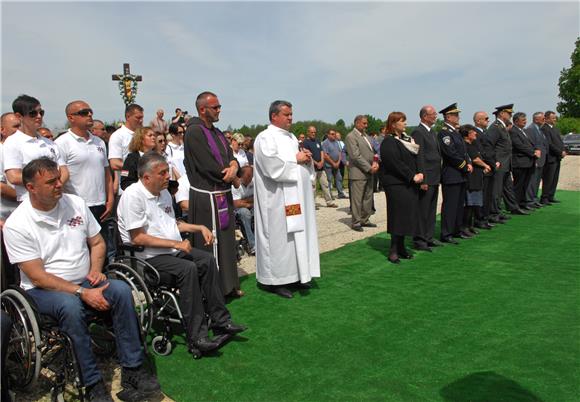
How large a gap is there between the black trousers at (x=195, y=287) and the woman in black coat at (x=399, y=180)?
3137 millimetres

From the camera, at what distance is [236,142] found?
7.87 meters

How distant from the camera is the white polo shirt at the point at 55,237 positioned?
119 inches

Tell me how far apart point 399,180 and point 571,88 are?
154 ft

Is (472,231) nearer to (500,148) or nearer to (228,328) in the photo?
(500,148)

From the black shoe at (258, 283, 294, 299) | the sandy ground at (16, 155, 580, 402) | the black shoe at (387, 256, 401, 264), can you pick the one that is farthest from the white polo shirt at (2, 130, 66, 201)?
the black shoe at (387, 256, 401, 264)

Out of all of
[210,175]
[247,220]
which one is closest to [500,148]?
[247,220]

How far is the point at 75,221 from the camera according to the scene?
3303 mm

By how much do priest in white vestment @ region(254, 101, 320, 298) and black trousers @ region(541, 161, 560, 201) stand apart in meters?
8.15

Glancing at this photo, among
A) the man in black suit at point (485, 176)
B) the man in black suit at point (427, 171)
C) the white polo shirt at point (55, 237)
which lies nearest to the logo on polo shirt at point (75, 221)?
the white polo shirt at point (55, 237)

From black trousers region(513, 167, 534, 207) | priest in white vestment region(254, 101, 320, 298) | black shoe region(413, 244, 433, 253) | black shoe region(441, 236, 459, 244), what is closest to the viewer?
priest in white vestment region(254, 101, 320, 298)

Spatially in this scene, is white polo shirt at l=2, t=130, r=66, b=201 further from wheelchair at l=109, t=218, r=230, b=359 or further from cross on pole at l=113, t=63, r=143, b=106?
cross on pole at l=113, t=63, r=143, b=106

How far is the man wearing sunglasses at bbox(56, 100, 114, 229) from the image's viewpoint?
4.72m

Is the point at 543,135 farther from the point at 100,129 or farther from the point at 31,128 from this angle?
the point at 31,128

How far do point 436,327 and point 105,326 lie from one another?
9.25 feet
